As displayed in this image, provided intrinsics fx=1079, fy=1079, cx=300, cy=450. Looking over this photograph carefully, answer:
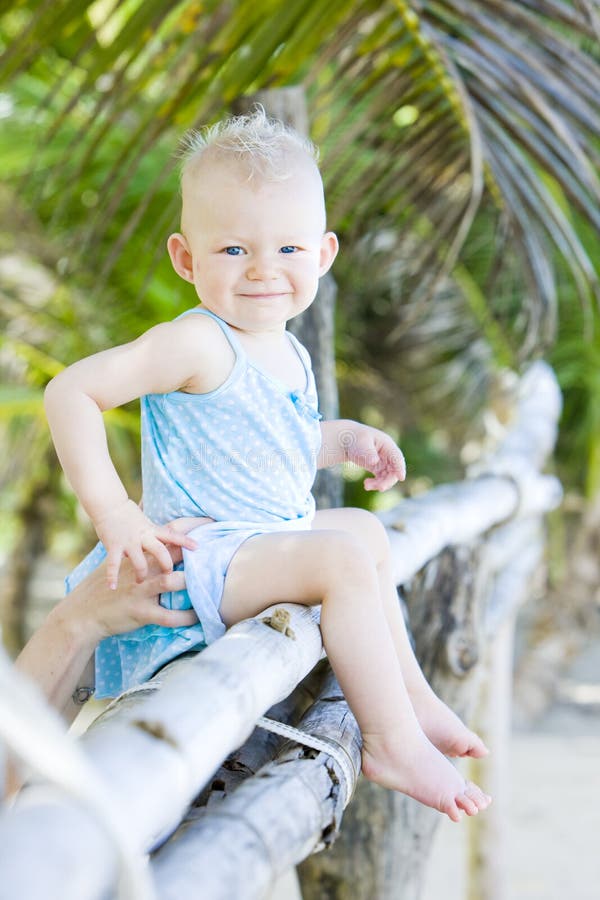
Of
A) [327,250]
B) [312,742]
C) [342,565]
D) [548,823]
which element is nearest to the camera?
[312,742]

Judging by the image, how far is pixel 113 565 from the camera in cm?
115

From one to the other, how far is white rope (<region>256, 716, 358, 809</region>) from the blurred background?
2.59ft

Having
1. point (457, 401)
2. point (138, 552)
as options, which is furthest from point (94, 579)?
point (457, 401)

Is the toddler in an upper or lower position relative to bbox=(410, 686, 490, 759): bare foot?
upper

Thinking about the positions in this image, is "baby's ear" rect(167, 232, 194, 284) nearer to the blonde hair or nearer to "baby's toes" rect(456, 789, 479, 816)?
the blonde hair

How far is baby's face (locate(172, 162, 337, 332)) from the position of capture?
1283mm

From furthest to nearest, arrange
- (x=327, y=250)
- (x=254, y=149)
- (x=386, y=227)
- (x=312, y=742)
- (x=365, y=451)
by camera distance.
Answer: (x=386, y=227) → (x=365, y=451) → (x=327, y=250) → (x=254, y=149) → (x=312, y=742)

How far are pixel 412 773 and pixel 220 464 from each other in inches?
16.9

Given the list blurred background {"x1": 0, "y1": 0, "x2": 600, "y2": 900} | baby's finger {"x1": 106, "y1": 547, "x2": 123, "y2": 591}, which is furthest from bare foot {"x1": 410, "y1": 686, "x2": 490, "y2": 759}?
blurred background {"x1": 0, "y1": 0, "x2": 600, "y2": 900}

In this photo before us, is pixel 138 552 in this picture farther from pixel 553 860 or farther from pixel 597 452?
pixel 597 452

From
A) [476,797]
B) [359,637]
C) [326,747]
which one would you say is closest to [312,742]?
[326,747]

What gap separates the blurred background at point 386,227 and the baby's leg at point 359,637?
1.98 feet

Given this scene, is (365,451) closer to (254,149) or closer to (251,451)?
(251,451)

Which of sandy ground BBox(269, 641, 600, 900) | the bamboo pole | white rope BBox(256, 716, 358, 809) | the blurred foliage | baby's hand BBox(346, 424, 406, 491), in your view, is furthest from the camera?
sandy ground BBox(269, 641, 600, 900)
